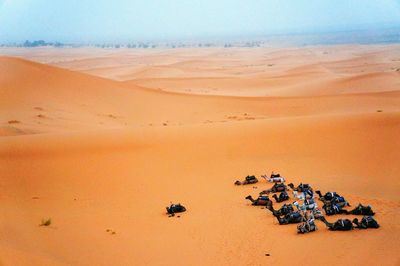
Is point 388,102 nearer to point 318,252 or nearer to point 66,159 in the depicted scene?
point 66,159

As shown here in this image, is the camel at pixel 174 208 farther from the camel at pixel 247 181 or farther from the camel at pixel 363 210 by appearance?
the camel at pixel 363 210

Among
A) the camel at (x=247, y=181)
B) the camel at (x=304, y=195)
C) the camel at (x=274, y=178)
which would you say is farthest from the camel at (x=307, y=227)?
the camel at (x=247, y=181)

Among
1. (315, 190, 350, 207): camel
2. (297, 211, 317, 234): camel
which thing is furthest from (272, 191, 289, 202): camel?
(297, 211, 317, 234): camel

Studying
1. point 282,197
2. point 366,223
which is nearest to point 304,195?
point 282,197

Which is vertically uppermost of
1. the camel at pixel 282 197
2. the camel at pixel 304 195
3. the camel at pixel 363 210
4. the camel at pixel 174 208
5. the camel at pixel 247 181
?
the camel at pixel 363 210

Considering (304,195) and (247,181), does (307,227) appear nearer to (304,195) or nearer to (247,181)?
(304,195)

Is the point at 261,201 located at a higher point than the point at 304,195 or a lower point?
lower

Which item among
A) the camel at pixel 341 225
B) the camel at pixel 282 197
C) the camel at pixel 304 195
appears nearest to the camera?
the camel at pixel 341 225
